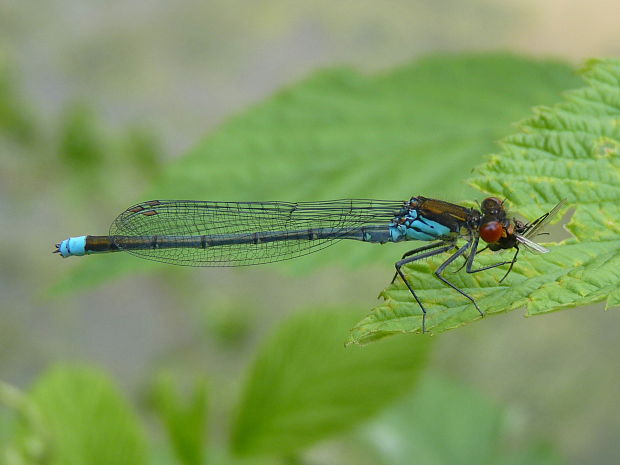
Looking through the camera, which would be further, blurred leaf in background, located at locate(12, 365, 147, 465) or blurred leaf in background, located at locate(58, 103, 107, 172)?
blurred leaf in background, located at locate(58, 103, 107, 172)

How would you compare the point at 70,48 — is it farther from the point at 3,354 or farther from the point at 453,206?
the point at 453,206

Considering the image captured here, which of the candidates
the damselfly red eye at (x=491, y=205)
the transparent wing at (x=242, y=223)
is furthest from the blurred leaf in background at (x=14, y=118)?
the damselfly red eye at (x=491, y=205)

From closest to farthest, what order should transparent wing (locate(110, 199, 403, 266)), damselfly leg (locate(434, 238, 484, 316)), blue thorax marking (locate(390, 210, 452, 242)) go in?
1. damselfly leg (locate(434, 238, 484, 316))
2. blue thorax marking (locate(390, 210, 452, 242))
3. transparent wing (locate(110, 199, 403, 266))

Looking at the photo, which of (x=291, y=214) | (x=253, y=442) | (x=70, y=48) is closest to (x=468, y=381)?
(x=291, y=214)

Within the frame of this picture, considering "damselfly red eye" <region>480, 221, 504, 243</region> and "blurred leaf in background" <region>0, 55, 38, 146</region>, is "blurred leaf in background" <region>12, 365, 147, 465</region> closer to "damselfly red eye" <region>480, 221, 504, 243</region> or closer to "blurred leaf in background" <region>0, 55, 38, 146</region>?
"damselfly red eye" <region>480, 221, 504, 243</region>

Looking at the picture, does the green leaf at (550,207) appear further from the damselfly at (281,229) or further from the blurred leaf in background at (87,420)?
the blurred leaf in background at (87,420)

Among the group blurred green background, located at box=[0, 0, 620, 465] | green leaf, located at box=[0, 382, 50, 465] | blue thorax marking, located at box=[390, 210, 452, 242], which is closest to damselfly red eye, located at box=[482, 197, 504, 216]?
blurred green background, located at box=[0, 0, 620, 465]
